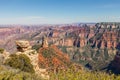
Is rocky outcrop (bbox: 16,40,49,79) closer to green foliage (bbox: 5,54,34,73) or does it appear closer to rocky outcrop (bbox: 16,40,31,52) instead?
rocky outcrop (bbox: 16,40,31,52)

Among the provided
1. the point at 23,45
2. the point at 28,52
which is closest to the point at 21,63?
the point at 28,52

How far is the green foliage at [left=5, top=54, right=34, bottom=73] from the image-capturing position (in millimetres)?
52816

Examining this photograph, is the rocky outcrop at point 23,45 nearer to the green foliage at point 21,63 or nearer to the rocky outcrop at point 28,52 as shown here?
the rocky outcrop at point 28,52

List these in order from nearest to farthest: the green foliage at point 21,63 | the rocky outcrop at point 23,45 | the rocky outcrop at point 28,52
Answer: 1. the green foliage at point 21,63
2. the rocky outcrop at point 28,52
3. the rocky outcrop at point 23,45

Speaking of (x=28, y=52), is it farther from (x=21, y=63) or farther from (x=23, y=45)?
(x=21, y=63)

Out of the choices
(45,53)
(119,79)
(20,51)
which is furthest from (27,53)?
(45,53)

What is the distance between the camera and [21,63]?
54.7m

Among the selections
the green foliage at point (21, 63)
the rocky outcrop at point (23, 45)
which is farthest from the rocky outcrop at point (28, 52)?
the green foliage at point (21, 63)

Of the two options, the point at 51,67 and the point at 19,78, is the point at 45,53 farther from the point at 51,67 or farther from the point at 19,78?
the point at 19,78

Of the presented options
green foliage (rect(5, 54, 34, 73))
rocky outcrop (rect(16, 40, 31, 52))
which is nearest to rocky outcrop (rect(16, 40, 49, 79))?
rocky outcrop (rect(16, 40, 31, 52))

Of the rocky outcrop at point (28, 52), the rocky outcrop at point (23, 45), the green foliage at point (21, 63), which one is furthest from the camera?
the rocky outcrop at point (23, 45)

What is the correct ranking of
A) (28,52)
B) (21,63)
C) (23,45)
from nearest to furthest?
1. (21,63)
2. (23,45)
3. (28,52)

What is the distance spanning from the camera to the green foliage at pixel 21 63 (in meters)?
52.8

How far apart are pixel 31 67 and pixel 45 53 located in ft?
334
